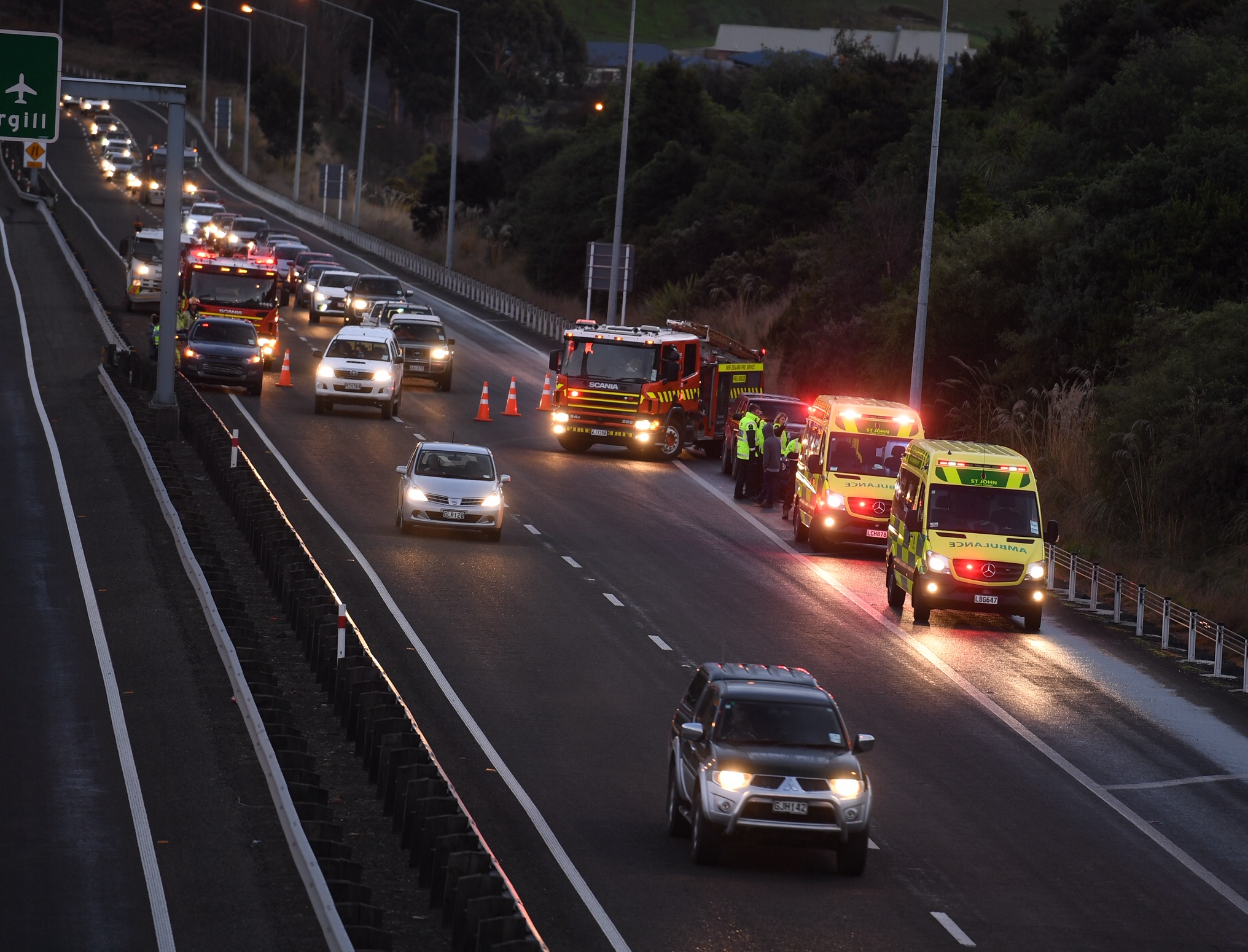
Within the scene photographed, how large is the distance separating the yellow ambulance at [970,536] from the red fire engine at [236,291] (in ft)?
80.2

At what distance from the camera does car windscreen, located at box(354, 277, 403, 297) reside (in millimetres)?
58250

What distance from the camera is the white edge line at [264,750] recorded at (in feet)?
37.5

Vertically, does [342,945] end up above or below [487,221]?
below

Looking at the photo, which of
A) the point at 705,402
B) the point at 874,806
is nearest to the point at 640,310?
the point at 705,402

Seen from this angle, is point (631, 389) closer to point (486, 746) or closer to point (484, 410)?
point (484, 410)

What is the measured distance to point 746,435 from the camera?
119 feet

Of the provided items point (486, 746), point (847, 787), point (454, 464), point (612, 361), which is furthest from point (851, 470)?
point (847, 787)

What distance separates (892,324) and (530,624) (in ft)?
84.6

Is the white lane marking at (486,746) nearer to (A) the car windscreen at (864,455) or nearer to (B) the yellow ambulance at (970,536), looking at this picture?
(B) the yellow ambulance at (970,536)

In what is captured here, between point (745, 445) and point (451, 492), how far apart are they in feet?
28.8

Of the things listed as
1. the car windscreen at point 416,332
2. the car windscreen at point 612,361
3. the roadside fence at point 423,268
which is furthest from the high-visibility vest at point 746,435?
the roadside fence at point 423,268

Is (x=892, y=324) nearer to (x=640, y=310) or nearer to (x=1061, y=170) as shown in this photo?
(x=1061, y=170)

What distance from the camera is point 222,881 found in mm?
13633

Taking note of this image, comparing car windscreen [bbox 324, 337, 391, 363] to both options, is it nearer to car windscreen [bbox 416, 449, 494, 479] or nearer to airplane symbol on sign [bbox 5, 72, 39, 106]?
airplane symbol on sign [bbox 5, 72, 39, 106]
